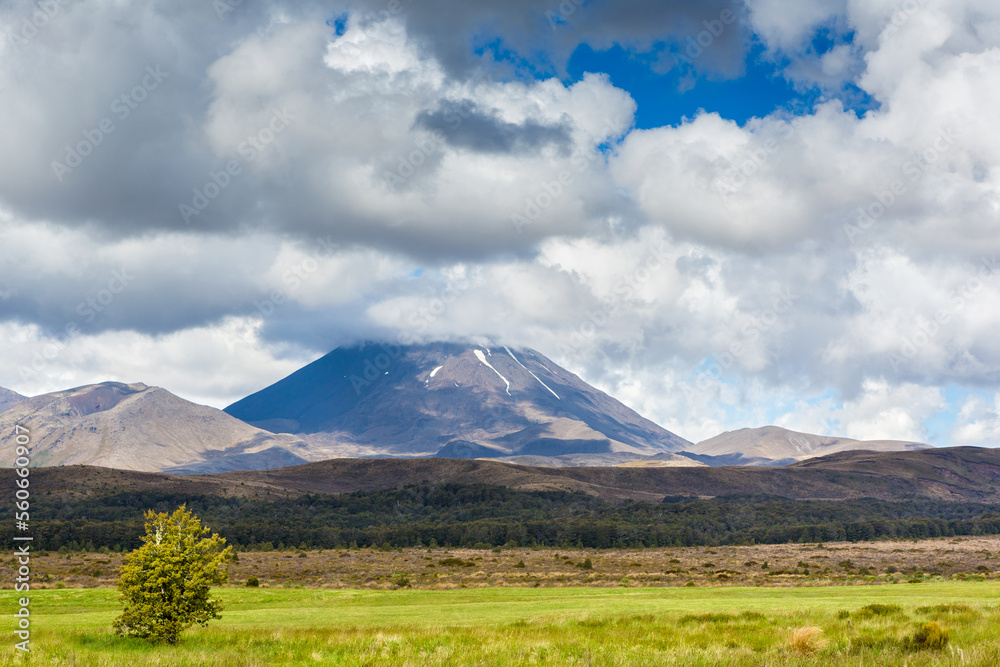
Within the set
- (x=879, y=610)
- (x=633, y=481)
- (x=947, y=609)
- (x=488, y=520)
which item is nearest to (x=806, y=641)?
(x=879, y=610)

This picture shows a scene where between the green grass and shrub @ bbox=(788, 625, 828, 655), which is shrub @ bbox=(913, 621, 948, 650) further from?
shrub @ bbox=(788, 625, 828, 655)

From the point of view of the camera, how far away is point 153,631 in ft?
71.7

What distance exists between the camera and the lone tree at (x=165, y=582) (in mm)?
21734

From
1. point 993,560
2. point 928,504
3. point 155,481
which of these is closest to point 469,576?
point 993,560

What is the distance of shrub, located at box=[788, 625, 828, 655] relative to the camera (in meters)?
18.9

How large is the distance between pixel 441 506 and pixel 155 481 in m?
53.3

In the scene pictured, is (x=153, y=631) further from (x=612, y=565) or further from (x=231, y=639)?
(x=612, y=565)

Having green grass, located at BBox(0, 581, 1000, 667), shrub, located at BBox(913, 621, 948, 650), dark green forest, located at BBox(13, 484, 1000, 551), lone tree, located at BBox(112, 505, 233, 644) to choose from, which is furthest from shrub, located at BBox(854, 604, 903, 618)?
dark green forest, located at BBox(13, 484, 1000, 551)

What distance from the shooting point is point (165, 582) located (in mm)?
21875

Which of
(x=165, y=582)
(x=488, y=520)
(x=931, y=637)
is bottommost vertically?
(x=488, y=520)

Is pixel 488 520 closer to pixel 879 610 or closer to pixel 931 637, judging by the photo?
pixel 879 610

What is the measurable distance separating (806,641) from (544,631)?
293 inches

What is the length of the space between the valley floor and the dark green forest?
934 cm

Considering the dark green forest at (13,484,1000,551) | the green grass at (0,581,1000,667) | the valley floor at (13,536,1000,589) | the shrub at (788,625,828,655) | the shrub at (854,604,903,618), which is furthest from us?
the dark green forest at (13,484,1000,551)
